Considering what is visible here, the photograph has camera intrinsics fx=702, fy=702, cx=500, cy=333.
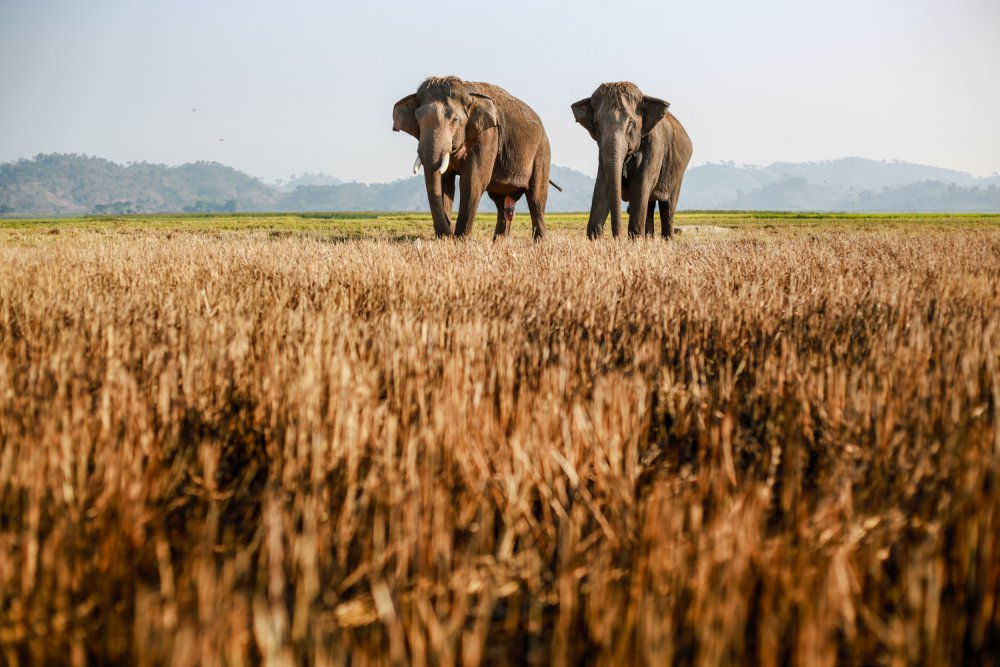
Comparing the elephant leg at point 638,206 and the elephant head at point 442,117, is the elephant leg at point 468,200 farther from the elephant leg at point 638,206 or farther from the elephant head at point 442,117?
→ the elephant leg at point 638,206

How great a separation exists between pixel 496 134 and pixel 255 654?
1170 cm

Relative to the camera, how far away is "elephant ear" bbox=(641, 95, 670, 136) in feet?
38.7

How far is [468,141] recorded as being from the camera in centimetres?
1129

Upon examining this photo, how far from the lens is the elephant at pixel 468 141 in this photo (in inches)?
415

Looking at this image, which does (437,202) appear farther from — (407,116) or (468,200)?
(407,116)

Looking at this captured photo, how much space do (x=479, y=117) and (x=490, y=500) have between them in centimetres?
1030

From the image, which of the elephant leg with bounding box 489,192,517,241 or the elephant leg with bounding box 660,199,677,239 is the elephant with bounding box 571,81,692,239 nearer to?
the elephant leg with bounding box 660,199,677,239

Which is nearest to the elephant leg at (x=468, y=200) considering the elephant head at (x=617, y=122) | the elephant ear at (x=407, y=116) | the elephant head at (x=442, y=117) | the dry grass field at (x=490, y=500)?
the elephant head at (x=442, y=117)

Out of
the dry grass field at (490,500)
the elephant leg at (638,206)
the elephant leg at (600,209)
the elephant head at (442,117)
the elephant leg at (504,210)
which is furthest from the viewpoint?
the elephant leg at (504,210)

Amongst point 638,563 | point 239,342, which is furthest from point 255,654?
point 239,342

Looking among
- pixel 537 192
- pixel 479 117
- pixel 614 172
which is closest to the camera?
pixel 614 172

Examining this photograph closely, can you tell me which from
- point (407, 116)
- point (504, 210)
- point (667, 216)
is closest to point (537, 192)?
point (504, 210)

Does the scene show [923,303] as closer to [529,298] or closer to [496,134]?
[529,298]

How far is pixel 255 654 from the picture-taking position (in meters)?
1.03
